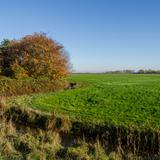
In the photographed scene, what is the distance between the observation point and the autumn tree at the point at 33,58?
132 ft

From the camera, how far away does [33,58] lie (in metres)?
40.4

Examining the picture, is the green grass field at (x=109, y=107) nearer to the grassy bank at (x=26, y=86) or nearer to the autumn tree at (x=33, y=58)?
the grassy bank at (x=26, y=86)

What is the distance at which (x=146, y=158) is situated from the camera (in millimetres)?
13422

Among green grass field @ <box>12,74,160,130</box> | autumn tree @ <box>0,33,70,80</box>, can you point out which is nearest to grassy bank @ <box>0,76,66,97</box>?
autumn tree @ <box>0,33,70,80</box>

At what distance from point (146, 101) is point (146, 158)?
913 cm

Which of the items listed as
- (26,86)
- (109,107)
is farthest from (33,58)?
(109,107)

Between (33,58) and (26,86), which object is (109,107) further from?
(33,58)

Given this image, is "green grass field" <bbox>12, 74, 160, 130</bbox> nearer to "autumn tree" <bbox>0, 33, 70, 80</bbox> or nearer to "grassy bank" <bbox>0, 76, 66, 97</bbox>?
"grassy bank" <bbox>0, 76, 66, 97</bbox>

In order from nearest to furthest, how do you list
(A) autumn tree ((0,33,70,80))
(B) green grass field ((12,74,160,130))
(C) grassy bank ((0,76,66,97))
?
1. (B) green grass field ((12,74,160,130))
2. (C) grassy bank ((0,76,66,97))
3. (A) autumn tree ((0,33,70,80))

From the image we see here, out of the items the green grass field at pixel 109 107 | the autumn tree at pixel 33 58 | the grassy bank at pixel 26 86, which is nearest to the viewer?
the green grass field at pixel 109 107

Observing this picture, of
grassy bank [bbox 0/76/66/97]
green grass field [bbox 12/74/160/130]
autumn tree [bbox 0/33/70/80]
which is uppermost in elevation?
autumn tree [bbox 0/33/70/80]

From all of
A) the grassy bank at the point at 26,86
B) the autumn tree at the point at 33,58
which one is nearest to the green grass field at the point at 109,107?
the grassy bank at the point at 26,86

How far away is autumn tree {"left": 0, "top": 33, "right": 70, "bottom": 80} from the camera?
4025 centimetres

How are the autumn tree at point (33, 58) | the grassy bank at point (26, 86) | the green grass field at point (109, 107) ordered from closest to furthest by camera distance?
1. the green grass field at point (109, 107)
2. the grassy bank at point (26, 86)
3. the autumn tree at point (33, 58)
